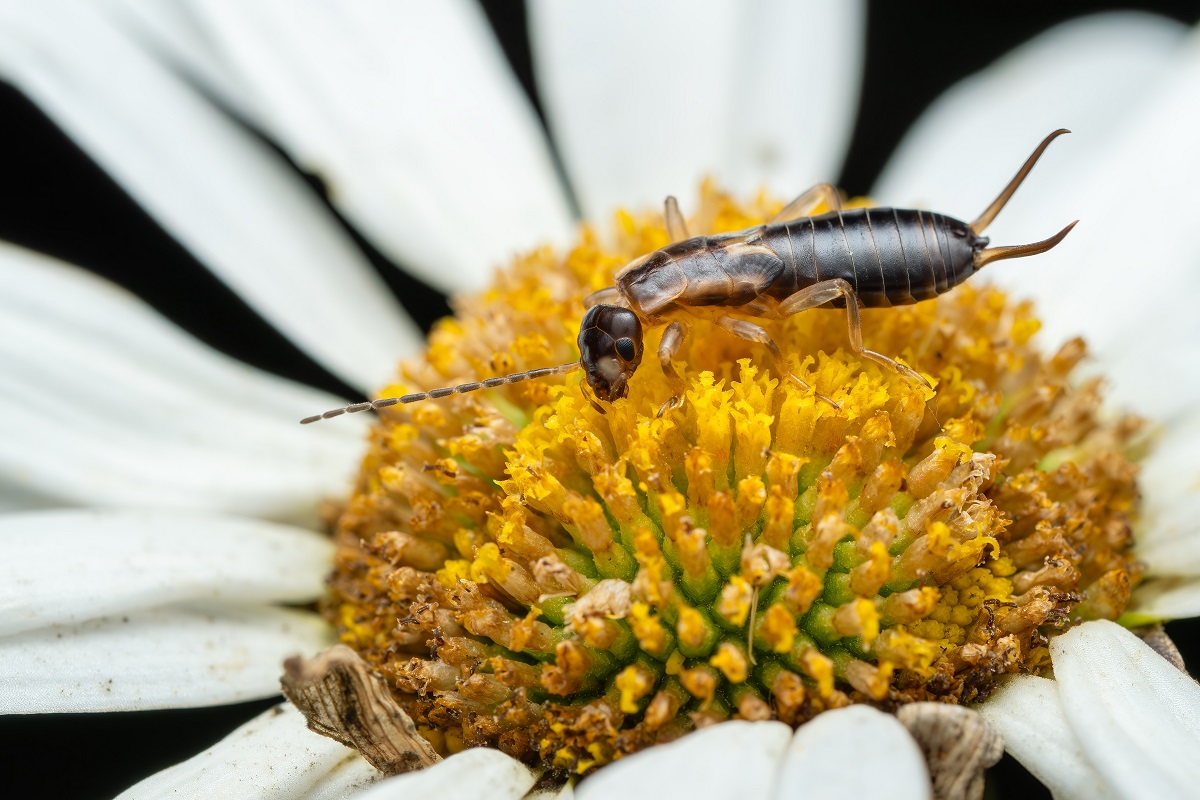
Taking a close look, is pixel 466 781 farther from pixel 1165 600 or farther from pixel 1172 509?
pixel 1172 509

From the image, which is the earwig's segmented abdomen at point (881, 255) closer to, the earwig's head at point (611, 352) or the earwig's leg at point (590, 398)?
the earwig's head at point (611, 352)

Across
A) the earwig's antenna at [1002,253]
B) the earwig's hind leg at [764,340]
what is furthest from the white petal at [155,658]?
the earwig's antenna at [1002,253]

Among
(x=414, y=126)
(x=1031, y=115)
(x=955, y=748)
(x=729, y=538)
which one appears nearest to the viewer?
(x=955, y=748)

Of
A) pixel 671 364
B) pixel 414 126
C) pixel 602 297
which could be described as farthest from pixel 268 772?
pixel 414 126

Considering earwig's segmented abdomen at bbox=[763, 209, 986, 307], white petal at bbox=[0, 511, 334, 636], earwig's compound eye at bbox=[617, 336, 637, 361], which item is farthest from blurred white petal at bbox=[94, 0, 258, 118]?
earwig's segmented abdomen at bbox=[763, 209, 986, 307]

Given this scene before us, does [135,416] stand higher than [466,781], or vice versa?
[135,416]

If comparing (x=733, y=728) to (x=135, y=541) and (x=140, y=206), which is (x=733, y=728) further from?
(x=140, y=206)

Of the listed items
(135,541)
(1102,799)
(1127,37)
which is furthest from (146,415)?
(1127,37)
